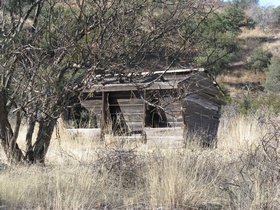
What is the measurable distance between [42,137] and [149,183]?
2196mm

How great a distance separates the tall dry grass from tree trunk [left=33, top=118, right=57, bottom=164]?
0.64 m

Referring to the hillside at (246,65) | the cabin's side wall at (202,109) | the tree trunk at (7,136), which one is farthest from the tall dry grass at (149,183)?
the hillside at (246,65)

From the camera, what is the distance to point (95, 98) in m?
14.7

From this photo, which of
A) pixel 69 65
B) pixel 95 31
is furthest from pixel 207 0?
pixel 69 65

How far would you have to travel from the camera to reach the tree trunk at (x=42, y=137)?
6.78 metres

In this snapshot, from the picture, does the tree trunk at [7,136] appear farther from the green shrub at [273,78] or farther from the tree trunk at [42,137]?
the green shrub at [273,78]

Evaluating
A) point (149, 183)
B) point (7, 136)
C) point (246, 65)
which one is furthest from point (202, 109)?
point (246, 65)

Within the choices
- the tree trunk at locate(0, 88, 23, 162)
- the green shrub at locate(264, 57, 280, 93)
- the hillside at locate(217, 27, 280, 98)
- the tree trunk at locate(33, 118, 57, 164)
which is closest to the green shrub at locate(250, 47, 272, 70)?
the hillside at locate(217, 27, 280, 98)

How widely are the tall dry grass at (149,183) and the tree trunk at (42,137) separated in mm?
637

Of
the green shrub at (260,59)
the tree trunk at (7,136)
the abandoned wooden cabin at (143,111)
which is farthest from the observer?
the green shrub at (260,59)

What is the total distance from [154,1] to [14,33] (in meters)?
1.93

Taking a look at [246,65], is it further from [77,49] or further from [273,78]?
[77,49]

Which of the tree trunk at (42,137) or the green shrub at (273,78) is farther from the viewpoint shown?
the green shrub at (273,78)

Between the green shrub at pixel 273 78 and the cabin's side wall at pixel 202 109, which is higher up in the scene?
the green shrub at pixel 273 78
